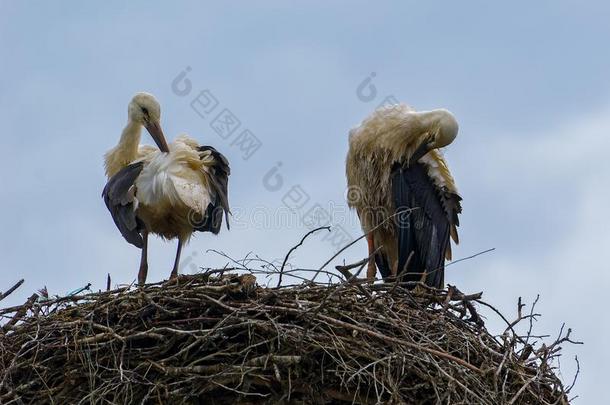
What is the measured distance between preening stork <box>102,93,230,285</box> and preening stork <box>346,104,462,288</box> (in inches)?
39.7

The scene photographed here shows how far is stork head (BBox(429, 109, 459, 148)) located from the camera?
817 centimetres

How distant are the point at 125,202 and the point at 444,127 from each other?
7.15 ft

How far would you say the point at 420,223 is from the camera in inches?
323

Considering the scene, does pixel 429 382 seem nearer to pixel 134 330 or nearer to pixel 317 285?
pixel 317 285

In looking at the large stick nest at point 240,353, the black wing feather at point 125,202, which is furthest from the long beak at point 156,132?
the large stick nest at point 240,353

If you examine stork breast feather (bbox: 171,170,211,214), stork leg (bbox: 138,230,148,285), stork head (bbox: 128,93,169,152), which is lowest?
→ stork leg (bbox: 138,230,148,285)

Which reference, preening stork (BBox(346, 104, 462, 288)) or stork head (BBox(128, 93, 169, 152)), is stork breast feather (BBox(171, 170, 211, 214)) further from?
preening stork (BBox(346, 104, 462, 288))

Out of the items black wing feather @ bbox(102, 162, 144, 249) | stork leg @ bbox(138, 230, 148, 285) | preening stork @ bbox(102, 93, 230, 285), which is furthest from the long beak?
stork leg @ bbox(138, 230, 148, 285)

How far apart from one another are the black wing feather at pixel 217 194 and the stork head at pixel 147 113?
397mm

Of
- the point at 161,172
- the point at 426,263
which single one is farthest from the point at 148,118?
the point at 426,263

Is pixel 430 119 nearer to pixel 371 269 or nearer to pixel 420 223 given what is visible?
pixel 420 223

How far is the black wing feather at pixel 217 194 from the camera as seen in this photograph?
793 centimetres

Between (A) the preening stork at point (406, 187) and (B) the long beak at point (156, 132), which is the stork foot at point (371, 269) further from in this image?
(B) the long beak at point (156, 132)

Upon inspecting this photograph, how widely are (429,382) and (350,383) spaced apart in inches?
15.2
